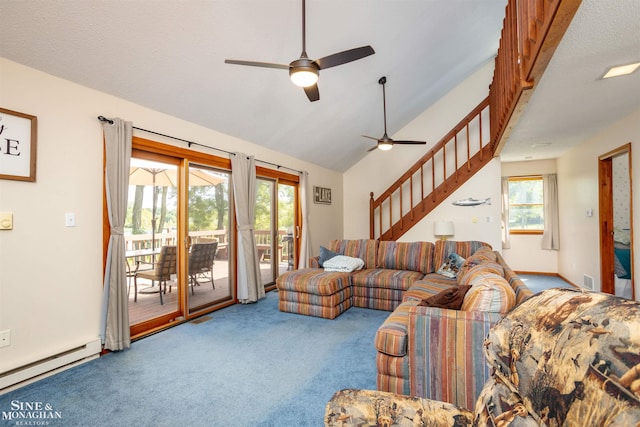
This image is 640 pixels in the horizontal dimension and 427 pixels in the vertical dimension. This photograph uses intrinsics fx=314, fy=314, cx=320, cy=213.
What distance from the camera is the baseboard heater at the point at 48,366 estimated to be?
2359 mm

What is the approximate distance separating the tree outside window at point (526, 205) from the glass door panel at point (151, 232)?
23.2 feet

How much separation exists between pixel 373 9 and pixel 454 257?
3203mm

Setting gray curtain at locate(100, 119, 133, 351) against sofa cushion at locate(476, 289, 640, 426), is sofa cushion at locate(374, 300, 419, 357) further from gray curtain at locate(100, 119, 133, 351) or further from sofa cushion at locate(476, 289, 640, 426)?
gray curtain at locate(100, 119, 133, 351)

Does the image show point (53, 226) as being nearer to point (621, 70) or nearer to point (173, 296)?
point (173, 296)

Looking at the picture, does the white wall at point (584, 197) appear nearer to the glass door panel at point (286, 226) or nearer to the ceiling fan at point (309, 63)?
the ceiling fan at point (309, 63)

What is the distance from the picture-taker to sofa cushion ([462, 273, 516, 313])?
1.89 meters

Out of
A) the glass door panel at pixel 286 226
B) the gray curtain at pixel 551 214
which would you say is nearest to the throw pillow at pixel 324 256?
the glass door panel at pixel 286 226

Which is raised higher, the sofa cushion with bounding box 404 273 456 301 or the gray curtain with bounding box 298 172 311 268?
the gray curtain with bounding box 298 172 311 268

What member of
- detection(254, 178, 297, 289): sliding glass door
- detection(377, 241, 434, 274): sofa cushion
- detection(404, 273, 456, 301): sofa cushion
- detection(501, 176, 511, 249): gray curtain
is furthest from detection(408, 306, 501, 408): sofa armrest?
detection(501, 176, 511, 249): gray curtain

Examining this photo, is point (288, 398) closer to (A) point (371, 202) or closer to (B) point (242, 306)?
(B) point (242, 306)

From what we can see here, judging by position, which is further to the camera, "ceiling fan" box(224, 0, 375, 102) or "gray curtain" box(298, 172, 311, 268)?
"gray curtain" box(298, 172, 311, 268)

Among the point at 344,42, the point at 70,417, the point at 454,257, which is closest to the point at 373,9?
the point at 344,42

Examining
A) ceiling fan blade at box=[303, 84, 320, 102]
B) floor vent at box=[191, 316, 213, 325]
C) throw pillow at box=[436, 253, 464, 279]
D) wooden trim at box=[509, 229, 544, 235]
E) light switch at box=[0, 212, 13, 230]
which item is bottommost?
floor vent at box=[191, 316, 213, 325]

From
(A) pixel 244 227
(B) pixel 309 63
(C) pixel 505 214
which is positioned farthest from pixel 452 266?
(C) pixel 505 214
